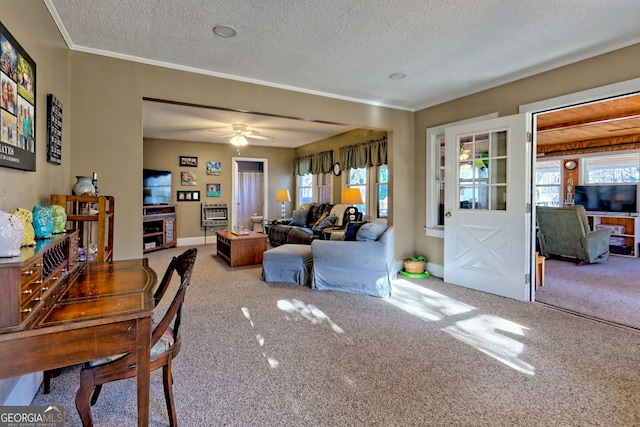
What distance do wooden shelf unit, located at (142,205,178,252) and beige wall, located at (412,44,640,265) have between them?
16.8ft

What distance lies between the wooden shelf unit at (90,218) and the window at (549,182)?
9.03 meters

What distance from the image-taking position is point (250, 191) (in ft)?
27.9

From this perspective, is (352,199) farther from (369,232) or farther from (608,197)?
(608,197)

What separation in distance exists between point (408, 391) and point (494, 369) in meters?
0.68

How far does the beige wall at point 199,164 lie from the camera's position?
7.15 m

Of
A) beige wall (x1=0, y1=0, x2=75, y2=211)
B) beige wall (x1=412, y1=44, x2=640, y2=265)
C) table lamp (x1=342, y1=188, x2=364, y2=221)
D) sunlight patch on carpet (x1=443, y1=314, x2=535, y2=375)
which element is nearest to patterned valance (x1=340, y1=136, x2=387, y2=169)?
table lamp (x1=342, y1=188, x2=364, y2=221)

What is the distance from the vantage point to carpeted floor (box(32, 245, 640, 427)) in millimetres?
1701

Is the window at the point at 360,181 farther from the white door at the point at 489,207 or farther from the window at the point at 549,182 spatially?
the window at the point at 549,182

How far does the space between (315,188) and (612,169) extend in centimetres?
648

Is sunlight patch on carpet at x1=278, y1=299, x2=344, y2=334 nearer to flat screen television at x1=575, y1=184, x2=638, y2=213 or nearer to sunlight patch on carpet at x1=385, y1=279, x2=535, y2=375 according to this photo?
sunlight patch on carpet at x1=385, y1=279, x2=535, y2=375

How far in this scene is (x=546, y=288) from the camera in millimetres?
3965

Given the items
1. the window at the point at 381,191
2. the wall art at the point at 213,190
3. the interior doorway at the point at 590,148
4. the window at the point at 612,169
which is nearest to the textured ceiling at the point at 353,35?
the interior doorway at the point at 590,148

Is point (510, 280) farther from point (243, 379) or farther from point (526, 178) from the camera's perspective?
point (243, 379)

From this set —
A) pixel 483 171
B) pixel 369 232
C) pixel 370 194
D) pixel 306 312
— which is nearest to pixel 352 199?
pixel 370 194
